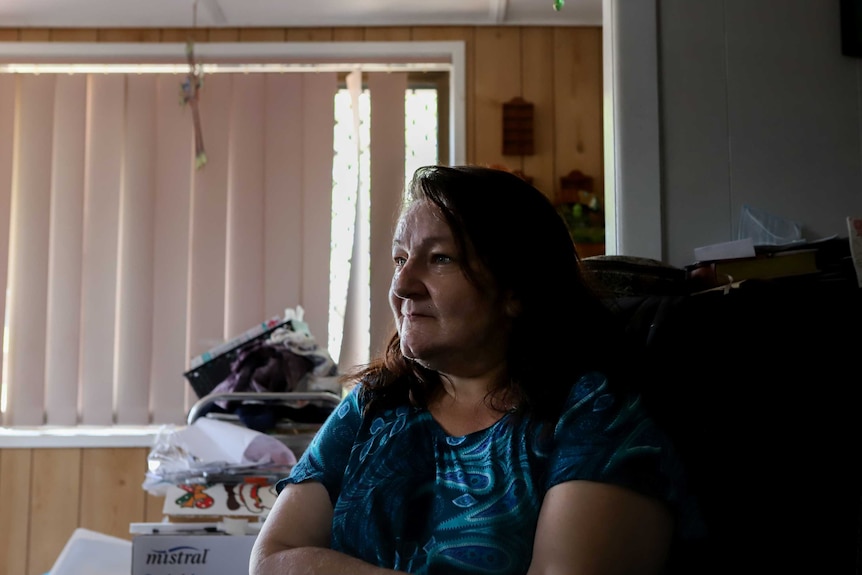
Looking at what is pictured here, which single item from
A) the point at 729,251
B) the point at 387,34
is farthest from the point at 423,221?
the point at 387,34

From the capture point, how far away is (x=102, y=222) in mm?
3154

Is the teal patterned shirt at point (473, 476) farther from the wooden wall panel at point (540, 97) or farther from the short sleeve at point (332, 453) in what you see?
the wooden wall panel at point (540, 97)

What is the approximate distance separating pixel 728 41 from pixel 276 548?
137 centimetres

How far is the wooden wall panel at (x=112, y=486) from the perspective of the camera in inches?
121

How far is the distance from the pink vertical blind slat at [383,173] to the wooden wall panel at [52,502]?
3.92 ft

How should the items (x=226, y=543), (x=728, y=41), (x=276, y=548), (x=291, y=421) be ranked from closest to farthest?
(x=276, y=548)
(x=226, y=543)
(x=728, y=41)
(x=291, y=421)

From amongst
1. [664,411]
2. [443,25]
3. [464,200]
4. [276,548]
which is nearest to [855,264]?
[664,411]

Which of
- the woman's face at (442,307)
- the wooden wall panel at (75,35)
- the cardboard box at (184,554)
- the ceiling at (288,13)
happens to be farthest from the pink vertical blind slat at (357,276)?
the woman's face at (442,307)

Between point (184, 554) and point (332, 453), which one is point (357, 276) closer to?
point (184, 554)

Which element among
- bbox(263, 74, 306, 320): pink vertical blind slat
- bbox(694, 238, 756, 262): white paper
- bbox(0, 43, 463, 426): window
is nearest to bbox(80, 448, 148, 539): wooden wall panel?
bbox(0, 43, 463, 426): window

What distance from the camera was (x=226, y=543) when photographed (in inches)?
64.8

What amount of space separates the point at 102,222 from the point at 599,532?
8.94 feet

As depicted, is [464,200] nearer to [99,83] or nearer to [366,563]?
[366,563]

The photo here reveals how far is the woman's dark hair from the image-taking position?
104cm
